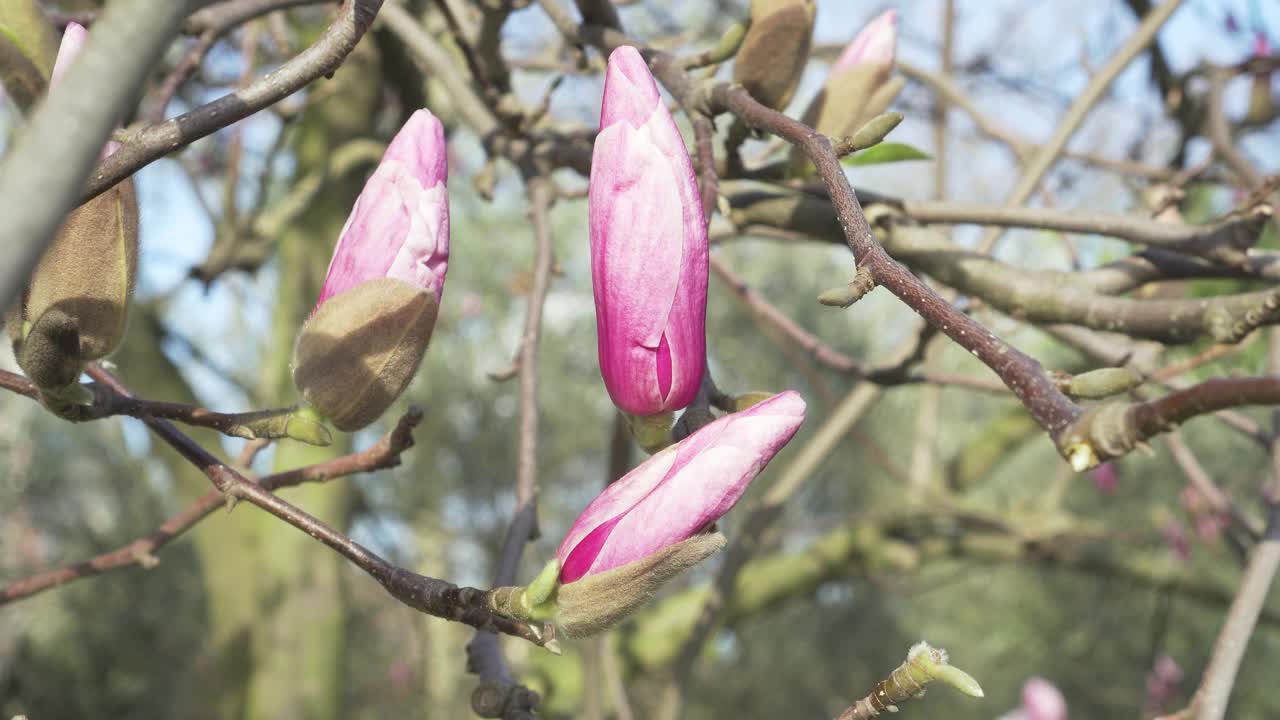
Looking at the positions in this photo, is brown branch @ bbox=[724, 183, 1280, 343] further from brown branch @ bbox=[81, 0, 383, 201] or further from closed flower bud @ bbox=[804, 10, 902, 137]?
brown branch @ bbox=[81, 0, 383, 201]

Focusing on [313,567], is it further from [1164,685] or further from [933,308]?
[1164,685]

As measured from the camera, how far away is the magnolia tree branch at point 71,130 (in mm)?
187

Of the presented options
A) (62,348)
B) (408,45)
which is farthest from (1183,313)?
(408,45)

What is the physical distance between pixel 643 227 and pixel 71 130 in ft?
0.77

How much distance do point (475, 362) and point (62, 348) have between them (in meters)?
4.58

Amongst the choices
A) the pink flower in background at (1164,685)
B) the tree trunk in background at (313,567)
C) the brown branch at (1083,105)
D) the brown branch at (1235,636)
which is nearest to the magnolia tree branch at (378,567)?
the brown branch at (1235,636)

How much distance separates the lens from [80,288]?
41 centimetres

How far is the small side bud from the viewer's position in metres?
0.35

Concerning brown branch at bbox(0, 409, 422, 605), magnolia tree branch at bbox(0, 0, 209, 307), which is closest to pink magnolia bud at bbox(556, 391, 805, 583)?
brown branch at bbox(0, 409, 422, 605)

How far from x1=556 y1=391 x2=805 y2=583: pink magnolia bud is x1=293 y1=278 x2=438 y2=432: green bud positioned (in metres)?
0.10

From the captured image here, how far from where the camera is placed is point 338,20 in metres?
0.40

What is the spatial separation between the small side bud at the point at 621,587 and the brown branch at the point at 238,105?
202mm

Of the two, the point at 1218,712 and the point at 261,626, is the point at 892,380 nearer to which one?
the point at 1218,712

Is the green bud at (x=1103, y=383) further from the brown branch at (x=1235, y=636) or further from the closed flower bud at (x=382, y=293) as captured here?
the brown branch at (x=1235, y=636)
